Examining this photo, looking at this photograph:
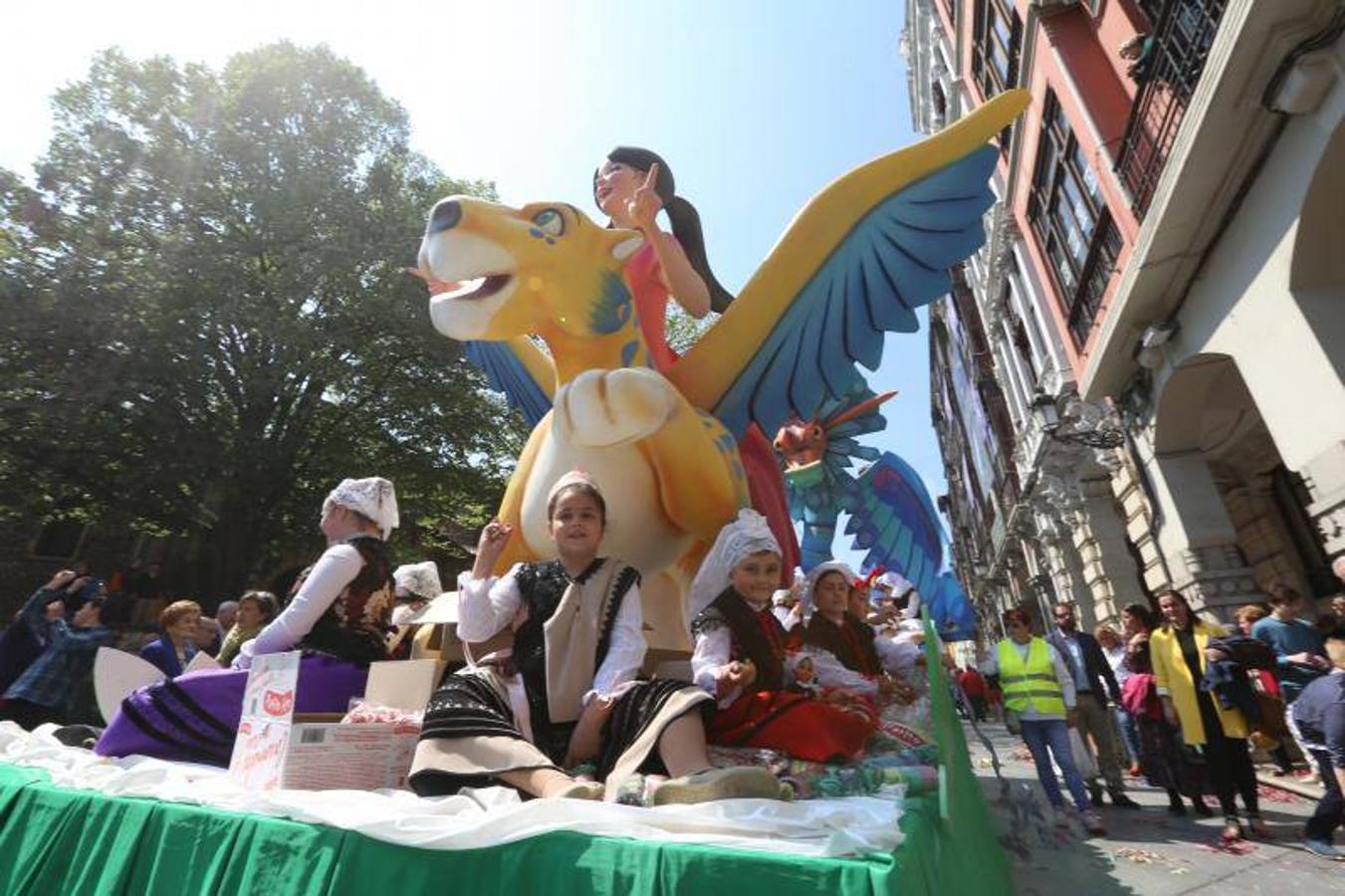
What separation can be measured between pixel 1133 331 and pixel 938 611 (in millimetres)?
4590

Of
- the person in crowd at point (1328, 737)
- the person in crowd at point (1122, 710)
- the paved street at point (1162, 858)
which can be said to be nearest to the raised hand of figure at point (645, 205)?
the paved street at point (1162, 858)

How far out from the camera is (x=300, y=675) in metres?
2.28

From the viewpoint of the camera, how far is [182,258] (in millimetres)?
10875

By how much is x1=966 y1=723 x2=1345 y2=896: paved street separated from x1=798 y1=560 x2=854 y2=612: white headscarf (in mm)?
1758

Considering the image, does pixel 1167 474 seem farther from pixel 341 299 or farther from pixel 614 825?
pixel 341 299

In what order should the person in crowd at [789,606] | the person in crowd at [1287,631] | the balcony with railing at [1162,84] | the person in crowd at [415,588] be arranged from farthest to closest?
the balcony with railing at [1162,84], the person in crowd at [1287,631], the person in crowd at [415,588], the person in crowd at [789,606]

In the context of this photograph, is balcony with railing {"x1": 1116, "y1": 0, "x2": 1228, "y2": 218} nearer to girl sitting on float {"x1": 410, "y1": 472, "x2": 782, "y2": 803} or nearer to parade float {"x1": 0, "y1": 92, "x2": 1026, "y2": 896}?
parade float {"x1": 0, "y1": 92, "x2": 1026, "y2": 896}

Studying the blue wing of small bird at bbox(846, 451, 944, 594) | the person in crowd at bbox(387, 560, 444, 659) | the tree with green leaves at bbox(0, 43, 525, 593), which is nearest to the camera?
the person in crowd at bbox(387, 560, 444, 659)

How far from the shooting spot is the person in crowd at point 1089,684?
5230mm

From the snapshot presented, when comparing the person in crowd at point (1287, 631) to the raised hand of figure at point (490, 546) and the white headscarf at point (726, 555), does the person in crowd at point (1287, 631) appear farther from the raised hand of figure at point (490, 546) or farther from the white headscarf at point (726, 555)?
the raised hand of figure at point (490, 546)

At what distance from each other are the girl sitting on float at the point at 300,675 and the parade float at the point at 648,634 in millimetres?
157

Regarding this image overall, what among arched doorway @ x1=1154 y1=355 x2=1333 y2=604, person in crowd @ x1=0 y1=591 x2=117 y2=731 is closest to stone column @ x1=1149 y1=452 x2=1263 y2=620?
arched doorway @ x1=1154 y1=355 x2=1333 y2=604

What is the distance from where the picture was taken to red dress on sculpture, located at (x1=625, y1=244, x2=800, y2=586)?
3.50 metres

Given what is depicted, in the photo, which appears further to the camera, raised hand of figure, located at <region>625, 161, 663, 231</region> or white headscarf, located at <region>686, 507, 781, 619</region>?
raised hand of figure, located at <region>625, 161, 663, 231</region>
